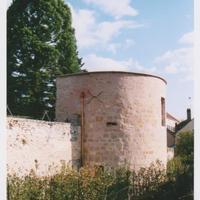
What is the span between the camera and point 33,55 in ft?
55.1

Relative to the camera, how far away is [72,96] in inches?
424

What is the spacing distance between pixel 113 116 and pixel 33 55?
758 cm

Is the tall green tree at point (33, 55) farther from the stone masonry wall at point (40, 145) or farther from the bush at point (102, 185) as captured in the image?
the bush at point (102, 185)

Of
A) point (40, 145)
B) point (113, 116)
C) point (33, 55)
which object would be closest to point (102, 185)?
point (40, 145)

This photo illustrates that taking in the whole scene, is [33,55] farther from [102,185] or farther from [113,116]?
[102,185]

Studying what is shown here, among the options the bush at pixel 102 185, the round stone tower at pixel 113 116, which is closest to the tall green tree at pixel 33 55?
the round stone tower at pixel 113 116

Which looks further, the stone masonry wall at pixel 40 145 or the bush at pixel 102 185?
the stone masonry wall at pixel 40 145

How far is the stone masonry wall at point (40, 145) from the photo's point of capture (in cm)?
778

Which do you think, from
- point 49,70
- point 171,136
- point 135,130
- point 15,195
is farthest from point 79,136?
point 171,136

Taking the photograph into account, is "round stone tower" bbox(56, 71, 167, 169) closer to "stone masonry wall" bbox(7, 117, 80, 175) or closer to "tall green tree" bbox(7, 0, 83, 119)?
"stone masonry wall" bbox(7, 117, 80, 175)

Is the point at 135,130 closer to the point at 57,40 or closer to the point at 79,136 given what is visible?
the point at 79,136

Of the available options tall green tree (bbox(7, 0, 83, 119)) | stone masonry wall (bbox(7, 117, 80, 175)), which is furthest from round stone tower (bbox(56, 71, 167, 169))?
tall green tree (bbox(7, 0, 83, 119))

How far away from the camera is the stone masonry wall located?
306 inches

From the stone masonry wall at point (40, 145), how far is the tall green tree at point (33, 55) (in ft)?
22.1
